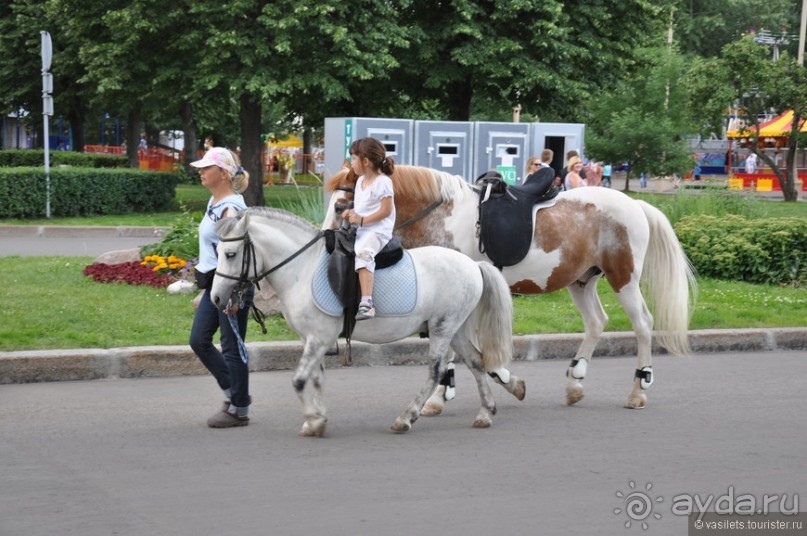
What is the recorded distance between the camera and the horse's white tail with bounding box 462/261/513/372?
25.0ft

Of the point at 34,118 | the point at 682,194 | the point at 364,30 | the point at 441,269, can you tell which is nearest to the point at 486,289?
the point at 441,269

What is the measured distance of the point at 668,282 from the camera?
9.02 m

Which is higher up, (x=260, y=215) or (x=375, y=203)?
(x=375, y=203)

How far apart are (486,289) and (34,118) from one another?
1550 inches

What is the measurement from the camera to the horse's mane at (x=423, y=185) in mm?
8086

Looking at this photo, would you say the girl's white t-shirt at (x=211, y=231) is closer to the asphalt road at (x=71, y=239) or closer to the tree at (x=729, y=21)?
the asphalt road at (x=71, y=239)

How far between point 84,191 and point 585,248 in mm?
17726

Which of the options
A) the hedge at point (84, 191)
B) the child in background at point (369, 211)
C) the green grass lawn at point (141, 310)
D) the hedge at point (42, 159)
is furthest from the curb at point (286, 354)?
the hedge at point (42, 159)

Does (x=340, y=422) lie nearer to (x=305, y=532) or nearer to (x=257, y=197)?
(x=305, y=532)

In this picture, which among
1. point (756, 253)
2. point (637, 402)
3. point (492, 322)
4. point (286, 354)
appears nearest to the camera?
point (492, 322)

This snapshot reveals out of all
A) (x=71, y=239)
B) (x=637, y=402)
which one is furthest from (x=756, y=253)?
(x=71, y=239)

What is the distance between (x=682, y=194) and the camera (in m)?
18.5

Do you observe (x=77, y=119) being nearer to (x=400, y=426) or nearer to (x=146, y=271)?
(x=146, y=271)

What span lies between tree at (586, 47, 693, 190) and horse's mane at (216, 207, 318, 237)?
31.5m
